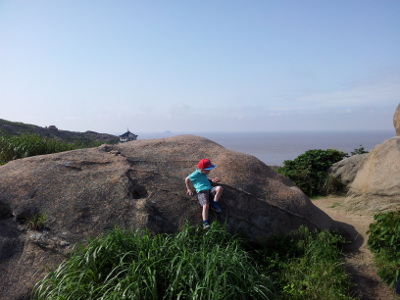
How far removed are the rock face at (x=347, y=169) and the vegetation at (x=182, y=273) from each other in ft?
17.7

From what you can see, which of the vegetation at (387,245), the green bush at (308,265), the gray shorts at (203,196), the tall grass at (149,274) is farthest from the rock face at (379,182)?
the tall grass at (149,274)

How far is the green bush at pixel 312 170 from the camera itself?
1035 centimetres

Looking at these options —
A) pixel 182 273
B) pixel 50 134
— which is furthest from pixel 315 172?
pixel 50 134

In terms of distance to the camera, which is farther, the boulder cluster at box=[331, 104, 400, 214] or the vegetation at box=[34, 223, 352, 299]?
the boulder cluster at box=[331, 104, 400, 214]

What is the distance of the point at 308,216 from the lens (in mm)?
6039

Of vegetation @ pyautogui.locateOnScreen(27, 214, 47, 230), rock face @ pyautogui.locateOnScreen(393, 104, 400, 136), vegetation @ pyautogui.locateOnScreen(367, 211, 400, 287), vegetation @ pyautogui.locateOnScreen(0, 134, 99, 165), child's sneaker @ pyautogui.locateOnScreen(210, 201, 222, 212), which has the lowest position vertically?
vegetation @ pyautogui.locateOnScreen(367, 211, 400, 287)

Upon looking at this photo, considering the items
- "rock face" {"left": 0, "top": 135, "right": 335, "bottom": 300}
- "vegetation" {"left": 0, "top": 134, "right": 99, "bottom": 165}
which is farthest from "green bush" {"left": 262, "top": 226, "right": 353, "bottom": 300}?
"vegetation" {"left": 0, "top": 134, "right": 99, "bottom": 165}

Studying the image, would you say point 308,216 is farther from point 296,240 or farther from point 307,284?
point 307,284

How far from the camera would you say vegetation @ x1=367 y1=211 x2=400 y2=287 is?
15.9ft

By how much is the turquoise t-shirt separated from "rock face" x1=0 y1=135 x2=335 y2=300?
20 cm

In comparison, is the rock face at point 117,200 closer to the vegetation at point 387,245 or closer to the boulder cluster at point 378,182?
the vegetation at point 387,245

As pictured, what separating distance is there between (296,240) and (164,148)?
2858 millimetres

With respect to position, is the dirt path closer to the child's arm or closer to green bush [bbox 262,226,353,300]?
green bush [bbox 262,226,353,300]

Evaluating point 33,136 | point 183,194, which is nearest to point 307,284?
point 183,194
